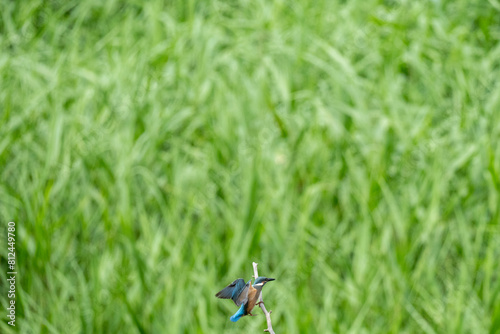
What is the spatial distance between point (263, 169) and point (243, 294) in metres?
1.73

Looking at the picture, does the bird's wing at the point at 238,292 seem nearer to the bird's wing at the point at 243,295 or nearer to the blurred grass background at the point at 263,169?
the bird's wing at the point at 243,295

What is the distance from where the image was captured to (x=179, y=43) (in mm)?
2768

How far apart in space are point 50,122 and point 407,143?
4.64 ft

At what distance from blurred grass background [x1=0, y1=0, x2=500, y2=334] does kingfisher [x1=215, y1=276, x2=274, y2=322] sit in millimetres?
1155

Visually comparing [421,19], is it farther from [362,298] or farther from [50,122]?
[50,122]

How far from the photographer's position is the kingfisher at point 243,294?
1.38 ft

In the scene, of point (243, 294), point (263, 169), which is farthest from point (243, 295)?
point (263, 169)

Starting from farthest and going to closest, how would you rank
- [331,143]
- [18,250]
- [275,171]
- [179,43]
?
[179,43] → [331,143] → [275,171] → [18,250]

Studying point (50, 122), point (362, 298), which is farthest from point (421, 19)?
point (50, 122)

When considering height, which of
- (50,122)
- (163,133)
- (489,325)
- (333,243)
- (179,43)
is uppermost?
(179,43)

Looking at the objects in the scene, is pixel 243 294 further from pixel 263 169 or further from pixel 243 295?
pixel 263 169

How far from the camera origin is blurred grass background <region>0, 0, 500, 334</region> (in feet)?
5.95

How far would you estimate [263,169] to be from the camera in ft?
7.06

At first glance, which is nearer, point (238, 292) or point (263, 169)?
point (238, 292)
